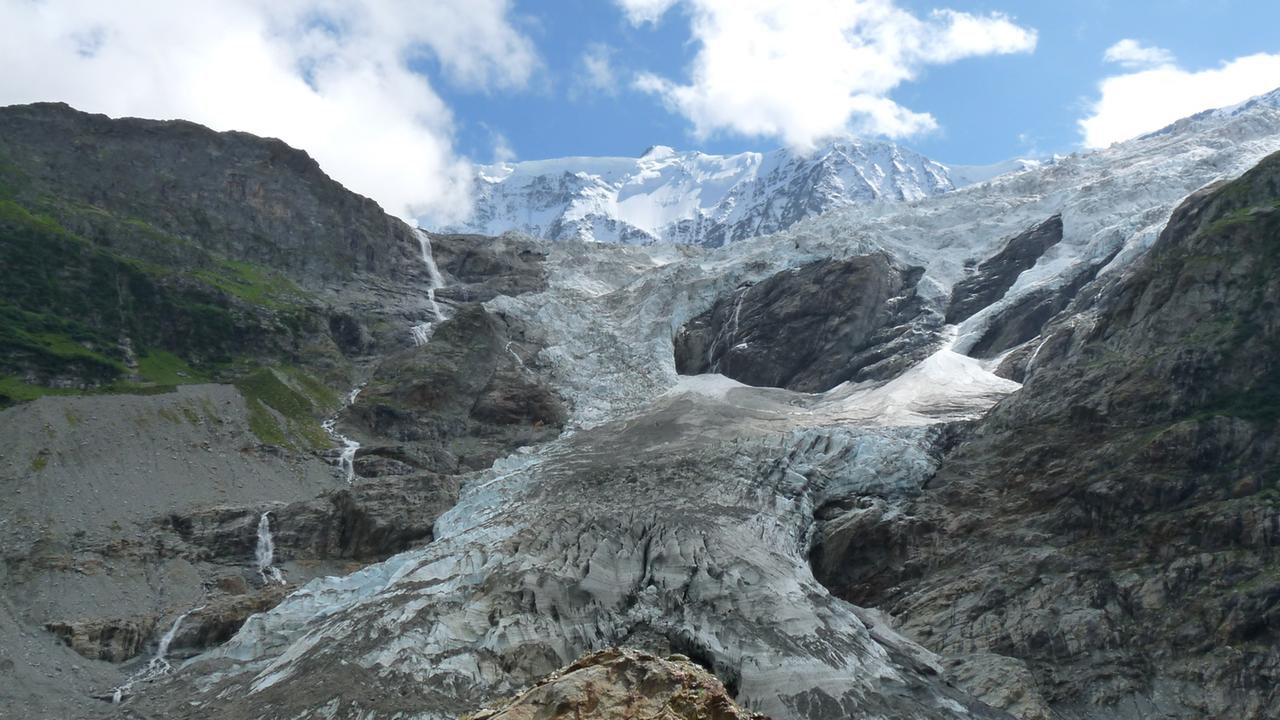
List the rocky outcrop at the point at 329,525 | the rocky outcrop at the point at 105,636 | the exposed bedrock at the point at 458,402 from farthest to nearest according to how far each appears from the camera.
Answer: the exposed bedrock at the point at 458,402 < the rocky outcrop at the point at 329,525 < the rocky outcrop at the point at 105,636

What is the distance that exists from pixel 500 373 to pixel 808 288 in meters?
35.2

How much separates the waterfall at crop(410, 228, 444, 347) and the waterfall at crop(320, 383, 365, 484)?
14.8 metres

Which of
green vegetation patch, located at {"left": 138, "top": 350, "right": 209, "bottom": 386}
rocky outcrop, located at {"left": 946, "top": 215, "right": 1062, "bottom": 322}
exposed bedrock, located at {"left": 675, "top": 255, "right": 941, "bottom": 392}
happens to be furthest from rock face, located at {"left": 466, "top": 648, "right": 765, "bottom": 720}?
rocky outcrop, located at {"left": 946, "top": 215, "right": 1062, "bottom": 322}

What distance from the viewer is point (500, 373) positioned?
10375 cm

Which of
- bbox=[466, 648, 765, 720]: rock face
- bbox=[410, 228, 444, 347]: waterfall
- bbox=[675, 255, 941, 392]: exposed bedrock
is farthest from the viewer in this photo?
bbox=[410, 228, 444, 347]: waterfall

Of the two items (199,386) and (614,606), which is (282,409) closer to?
(199,386)

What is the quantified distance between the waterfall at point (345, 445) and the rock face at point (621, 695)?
6625 centimetres

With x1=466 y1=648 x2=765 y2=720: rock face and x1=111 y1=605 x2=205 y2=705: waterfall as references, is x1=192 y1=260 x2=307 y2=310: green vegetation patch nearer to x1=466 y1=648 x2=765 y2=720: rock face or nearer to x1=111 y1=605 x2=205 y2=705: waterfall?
x1=111 y1=605 x2=205 y2=705: waterfall

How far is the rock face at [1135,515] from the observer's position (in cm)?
4881

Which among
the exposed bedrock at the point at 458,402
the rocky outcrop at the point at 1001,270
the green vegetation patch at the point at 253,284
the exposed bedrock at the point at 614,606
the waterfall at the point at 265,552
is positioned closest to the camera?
the exposed bedrock at the point at 614,606

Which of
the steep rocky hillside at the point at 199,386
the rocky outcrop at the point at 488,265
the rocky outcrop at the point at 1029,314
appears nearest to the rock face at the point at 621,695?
the steep rocky hillside at the point at 199,386

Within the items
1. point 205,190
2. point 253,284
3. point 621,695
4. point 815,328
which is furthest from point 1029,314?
point 205,190

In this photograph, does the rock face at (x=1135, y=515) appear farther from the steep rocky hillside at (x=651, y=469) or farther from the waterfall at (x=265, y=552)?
the waterfall at (x=265, y=552)

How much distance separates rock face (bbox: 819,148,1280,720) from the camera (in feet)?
160
